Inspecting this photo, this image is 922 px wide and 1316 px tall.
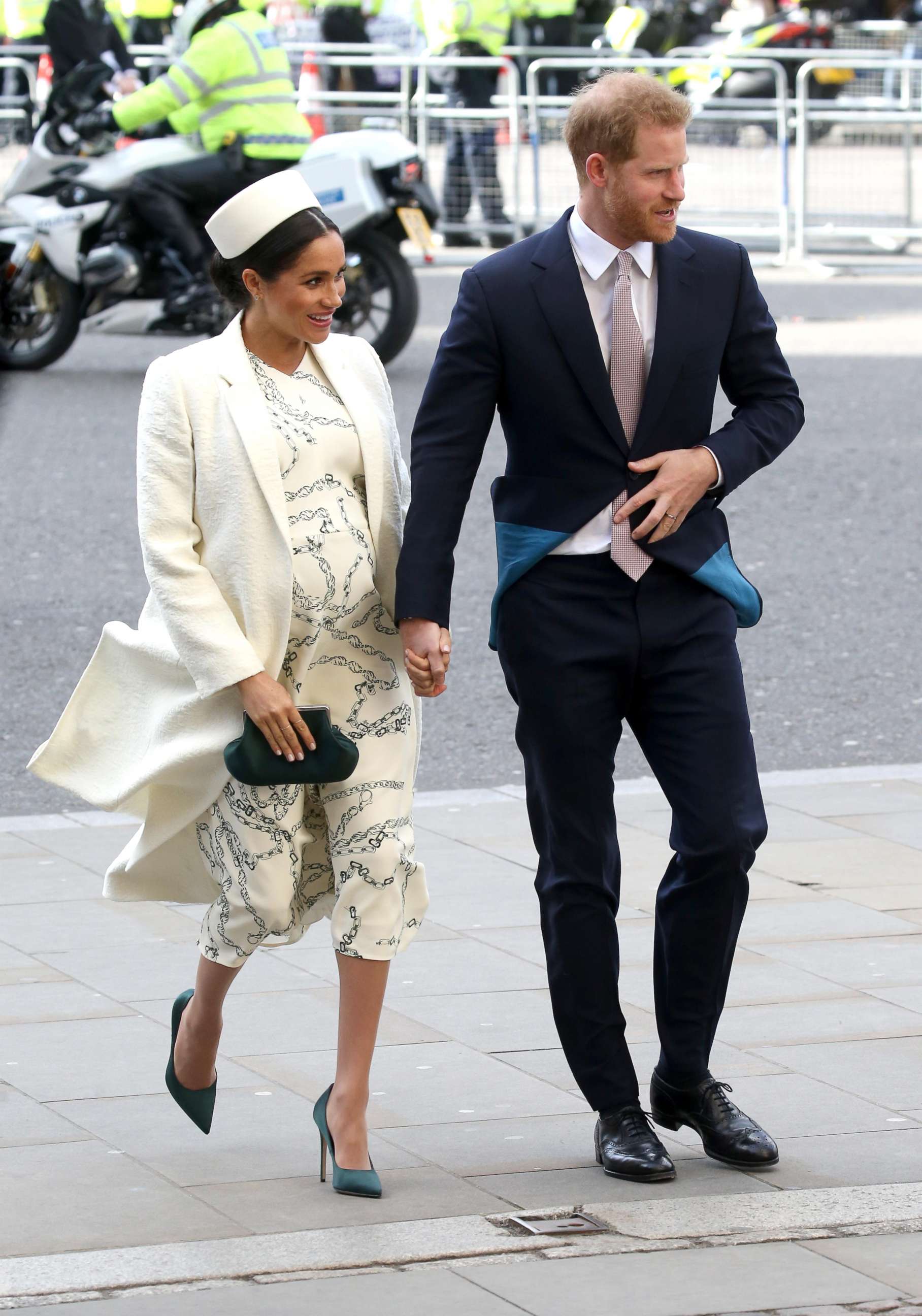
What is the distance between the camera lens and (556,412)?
3.90 m

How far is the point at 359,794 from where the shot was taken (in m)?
3.84

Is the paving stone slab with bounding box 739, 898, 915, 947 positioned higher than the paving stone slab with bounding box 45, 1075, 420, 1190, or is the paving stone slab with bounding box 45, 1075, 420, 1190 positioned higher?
the paving stone slab with bounding box 45, 1075, 420, 1190

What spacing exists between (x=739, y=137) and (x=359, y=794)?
15025 millimetres

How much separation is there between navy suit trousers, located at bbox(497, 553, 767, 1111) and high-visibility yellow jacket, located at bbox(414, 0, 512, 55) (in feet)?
50.6

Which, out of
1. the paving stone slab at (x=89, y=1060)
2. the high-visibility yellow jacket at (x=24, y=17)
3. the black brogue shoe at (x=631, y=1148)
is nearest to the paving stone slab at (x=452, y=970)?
the paving stone slab at (x=89, y=1060)

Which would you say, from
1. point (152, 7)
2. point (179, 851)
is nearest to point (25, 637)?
point (179, 851)

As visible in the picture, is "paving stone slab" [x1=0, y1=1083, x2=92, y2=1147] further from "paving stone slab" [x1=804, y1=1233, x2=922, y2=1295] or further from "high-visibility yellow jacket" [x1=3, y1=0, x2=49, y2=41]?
"high-visibility yellow jacket" [x1=3, y1=0, x2=49, y2=41]

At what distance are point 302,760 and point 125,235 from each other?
31.0 ft

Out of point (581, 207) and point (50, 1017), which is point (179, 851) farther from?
point (581, 207)

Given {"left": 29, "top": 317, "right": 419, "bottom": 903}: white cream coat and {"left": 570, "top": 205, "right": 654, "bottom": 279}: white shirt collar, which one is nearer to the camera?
{"left": 29, "top": 317, "right": 419, "bottom": 903}: white cream coat

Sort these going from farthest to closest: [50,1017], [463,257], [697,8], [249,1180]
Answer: [697,8] → [463,257] → [50,1017] → [249,1180]

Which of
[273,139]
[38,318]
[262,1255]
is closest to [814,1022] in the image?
[262,1255]

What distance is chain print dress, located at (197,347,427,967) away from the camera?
3.83 meters

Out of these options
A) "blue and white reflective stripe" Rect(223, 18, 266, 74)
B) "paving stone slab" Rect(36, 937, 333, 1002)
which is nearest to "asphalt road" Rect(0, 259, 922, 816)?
"paving stone slab" Rect(36, 937, 333, 1002)
